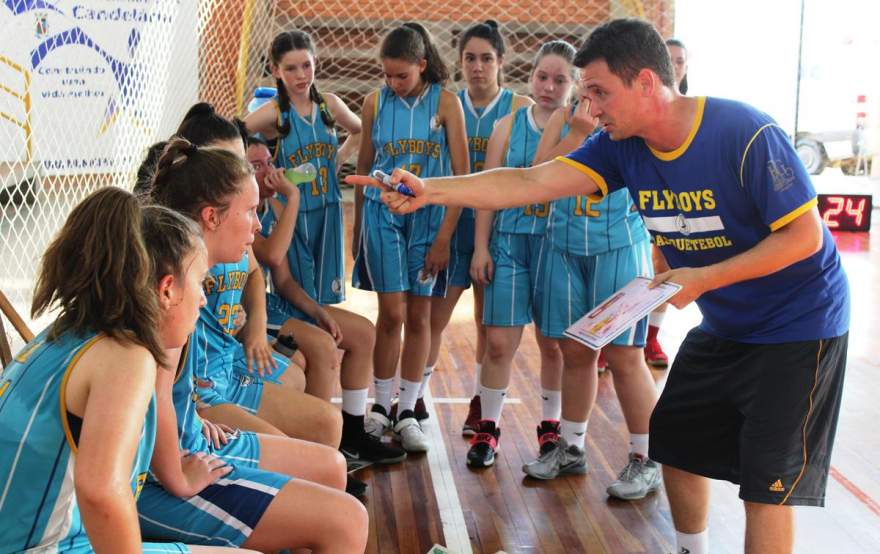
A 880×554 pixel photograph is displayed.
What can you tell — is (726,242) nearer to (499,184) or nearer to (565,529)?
(499,184)

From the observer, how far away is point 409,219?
3650 mm

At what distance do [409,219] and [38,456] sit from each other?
2.34 metres

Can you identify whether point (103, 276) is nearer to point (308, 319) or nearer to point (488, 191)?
point (488, 191)

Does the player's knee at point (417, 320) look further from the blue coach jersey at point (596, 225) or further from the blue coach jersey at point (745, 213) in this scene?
the blue coach jersey at point (745, 213)

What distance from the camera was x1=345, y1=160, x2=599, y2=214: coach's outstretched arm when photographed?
2.46 meters

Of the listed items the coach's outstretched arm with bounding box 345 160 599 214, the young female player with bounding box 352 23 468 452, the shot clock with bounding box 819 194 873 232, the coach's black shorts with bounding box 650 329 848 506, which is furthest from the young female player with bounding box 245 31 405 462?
the shot clock with bounding box 819 194 873 232

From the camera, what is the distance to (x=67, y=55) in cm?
413

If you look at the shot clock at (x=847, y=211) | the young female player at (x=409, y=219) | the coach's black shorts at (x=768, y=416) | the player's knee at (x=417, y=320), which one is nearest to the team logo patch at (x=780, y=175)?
the coach's black shorts at (x=768, y=416)

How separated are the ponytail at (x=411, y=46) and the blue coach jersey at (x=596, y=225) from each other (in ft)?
2.18

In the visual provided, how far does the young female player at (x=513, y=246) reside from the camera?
332 centimetres

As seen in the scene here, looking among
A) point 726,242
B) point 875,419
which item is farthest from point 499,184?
point 875,419

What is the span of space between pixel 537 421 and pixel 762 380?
74.3 inches

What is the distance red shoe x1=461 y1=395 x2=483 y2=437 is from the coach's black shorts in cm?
154

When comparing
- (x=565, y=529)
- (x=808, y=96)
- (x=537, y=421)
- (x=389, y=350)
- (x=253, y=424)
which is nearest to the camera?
(x=253, y=424)
